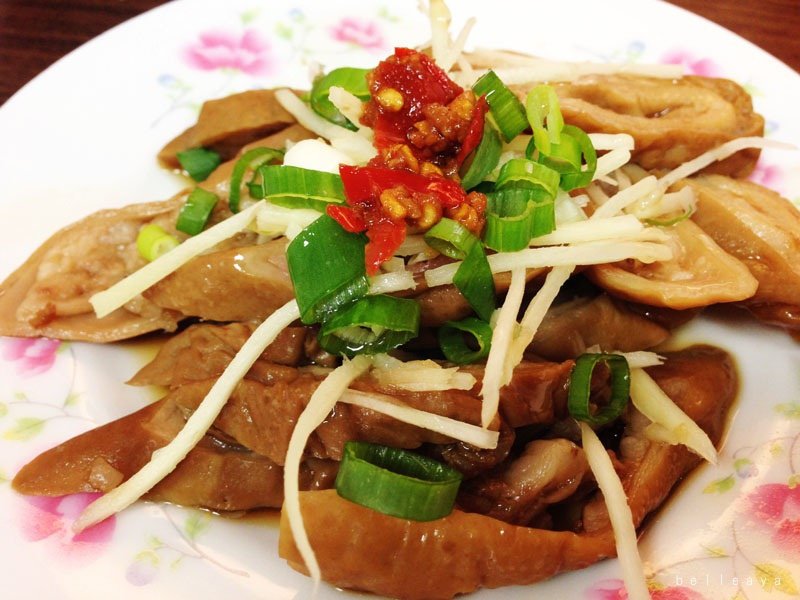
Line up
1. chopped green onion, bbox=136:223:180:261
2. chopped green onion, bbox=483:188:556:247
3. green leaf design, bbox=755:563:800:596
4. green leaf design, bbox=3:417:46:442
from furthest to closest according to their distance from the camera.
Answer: chopped green onion, bbox=136:223:180:261 → green leaf design, bbox=3:417:46:442 → chopped green onion, bbox=483:188:556:247 → green leaf design, bbox=755:563:800:596

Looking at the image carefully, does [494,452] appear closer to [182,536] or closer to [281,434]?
[281,434]

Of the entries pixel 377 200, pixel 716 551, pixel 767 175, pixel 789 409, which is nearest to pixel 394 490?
pixel 377 200

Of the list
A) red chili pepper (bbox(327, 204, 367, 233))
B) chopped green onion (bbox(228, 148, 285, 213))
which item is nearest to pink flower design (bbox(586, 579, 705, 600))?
red chili pepper (bbox(327, 204, 367, 233))

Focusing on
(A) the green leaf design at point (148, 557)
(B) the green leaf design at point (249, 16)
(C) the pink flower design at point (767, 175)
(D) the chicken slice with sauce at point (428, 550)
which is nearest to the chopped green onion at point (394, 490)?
(D) the chicken slice with sauce at point (428, 550)

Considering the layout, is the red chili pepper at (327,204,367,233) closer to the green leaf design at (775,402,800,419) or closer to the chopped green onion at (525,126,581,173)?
the chopped green onion at (525,126,581,173)

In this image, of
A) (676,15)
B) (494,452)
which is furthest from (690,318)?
(676,15)

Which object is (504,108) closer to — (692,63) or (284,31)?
(692,63)

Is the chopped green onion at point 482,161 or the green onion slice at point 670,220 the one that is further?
the green onion slice at point 670,220

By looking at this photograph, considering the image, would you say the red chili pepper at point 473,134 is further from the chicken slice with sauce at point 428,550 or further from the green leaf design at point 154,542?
the green leaf design at point 154,542
